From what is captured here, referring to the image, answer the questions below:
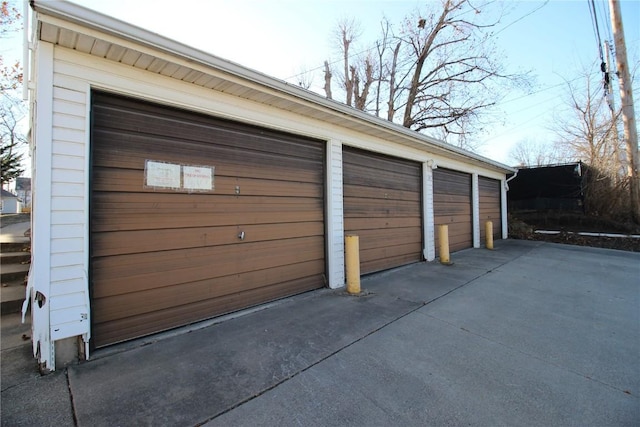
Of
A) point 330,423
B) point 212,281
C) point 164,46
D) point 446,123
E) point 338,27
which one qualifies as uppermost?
point 338,27

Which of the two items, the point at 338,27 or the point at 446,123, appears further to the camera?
the point at 338,27

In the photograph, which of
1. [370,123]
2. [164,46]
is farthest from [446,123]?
[164,46]

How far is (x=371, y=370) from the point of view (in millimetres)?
2076

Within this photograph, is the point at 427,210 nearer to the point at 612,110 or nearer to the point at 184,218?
the point at 184,218

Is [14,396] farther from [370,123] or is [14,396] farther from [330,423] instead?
[370,123]

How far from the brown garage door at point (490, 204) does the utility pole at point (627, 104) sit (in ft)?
13.1

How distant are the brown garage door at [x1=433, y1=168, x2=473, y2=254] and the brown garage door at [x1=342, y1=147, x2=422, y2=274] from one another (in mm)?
815

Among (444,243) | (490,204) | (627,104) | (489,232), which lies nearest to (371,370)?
(444,243)

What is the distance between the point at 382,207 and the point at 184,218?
11.6ft

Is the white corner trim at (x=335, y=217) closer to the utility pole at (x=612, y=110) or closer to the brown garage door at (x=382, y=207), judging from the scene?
the brown garage door at (x=382, y=207)

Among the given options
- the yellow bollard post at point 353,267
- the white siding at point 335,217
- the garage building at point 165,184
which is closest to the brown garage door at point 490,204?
the garage building at point 165,184

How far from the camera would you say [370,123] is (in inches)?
171

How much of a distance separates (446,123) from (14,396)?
13849 mm

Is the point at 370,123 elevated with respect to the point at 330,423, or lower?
elevated
